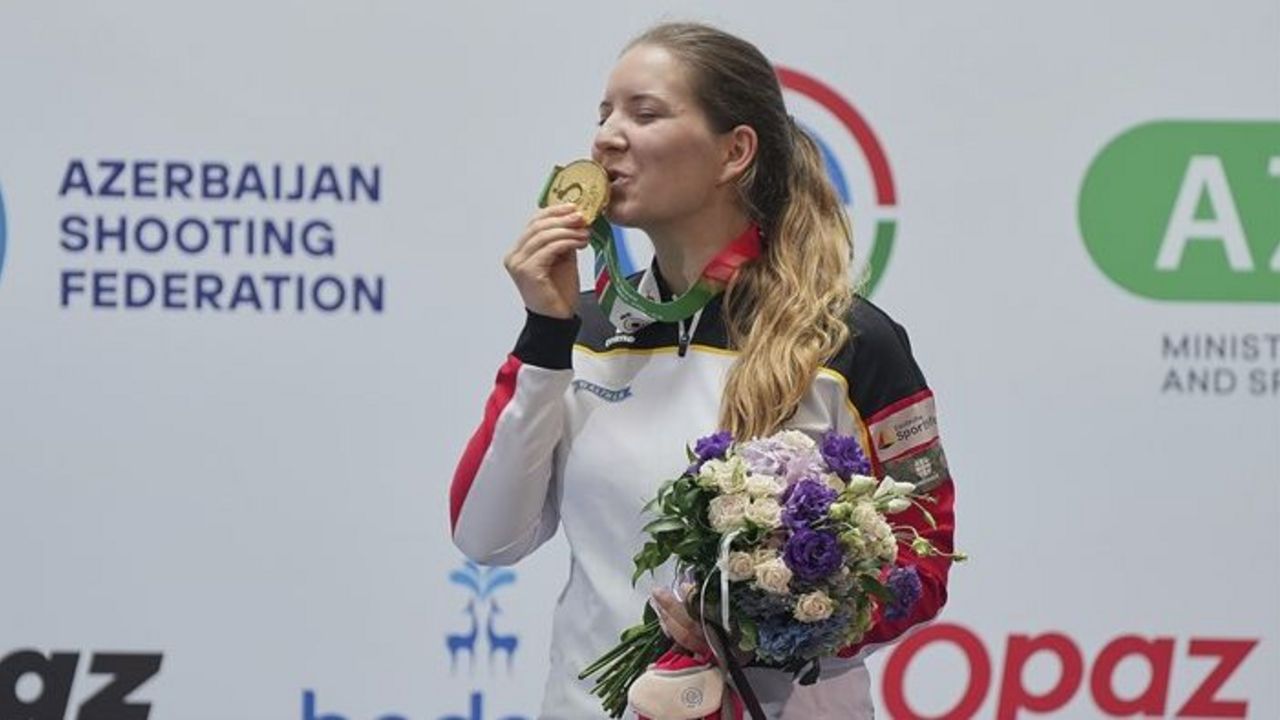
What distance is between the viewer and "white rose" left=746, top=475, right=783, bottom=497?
7.80 ft

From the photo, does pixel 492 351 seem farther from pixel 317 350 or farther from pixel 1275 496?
pixel 1275 496

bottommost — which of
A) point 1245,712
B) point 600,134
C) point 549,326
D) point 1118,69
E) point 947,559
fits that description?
point 1245,712

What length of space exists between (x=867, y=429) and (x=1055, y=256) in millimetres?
1799

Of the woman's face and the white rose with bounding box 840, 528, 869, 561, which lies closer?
the white rose with bounding box 840, 528, 869, 561

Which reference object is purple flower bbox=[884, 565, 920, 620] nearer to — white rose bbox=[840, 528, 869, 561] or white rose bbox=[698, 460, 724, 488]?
white rose bbox=[840, 528, 869, 561]

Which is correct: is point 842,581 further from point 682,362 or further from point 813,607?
point 682,362

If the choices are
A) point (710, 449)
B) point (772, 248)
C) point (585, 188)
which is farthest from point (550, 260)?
point (710, 449)

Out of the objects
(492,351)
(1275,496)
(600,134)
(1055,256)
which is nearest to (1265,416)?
(1275,496)

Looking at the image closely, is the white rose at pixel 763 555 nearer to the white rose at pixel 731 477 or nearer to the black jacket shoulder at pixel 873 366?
the white rose at pixel 731 477

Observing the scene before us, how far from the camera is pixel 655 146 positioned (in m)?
2.71

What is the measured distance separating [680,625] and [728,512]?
0.16 meters

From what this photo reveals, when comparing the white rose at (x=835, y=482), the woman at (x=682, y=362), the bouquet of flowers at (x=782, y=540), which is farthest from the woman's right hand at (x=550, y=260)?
the white rose at (x=835, y=482)

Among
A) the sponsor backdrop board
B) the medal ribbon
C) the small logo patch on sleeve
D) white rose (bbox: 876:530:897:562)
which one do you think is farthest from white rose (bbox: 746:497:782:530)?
the sponsor backdrop board

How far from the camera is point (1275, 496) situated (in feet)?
14.4
